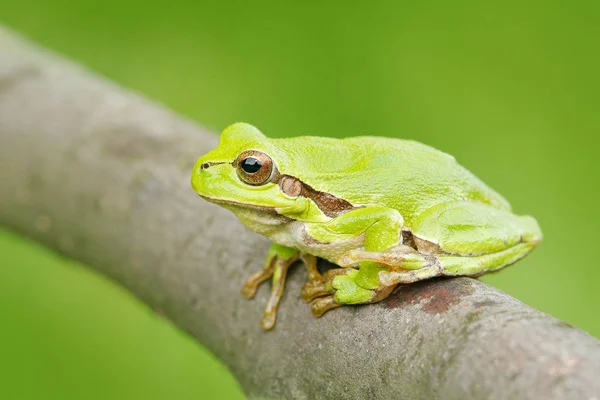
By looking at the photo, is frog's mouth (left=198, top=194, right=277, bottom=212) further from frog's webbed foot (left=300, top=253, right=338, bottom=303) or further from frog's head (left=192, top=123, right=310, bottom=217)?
frog's webbed foot (left=300, top=253, right=338, bottom=303)

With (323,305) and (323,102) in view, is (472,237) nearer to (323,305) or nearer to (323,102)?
(323,305)

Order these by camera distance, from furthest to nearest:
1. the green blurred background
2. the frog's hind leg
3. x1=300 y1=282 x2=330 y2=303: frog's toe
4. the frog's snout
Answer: the green blurred background
the frog's snout
x1=300 y1=282 x2=330 y2=303: frog's toe
the frog's hind leg

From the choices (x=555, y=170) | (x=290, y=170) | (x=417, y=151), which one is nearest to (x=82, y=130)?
(x=290, y=170)

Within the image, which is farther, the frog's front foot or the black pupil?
the black pupil

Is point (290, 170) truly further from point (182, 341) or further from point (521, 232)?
point (182, 341)

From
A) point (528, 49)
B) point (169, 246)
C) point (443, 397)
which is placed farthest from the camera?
point (528, 49)

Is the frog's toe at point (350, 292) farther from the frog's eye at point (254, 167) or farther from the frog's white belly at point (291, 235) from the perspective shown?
the frog's eye at point (254, 167)

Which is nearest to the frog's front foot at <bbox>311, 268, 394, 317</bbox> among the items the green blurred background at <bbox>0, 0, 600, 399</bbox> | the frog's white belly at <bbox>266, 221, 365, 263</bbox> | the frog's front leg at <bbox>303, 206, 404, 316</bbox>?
the frog's front leg at <bbox>303, 206, 404, 316</bbox>
